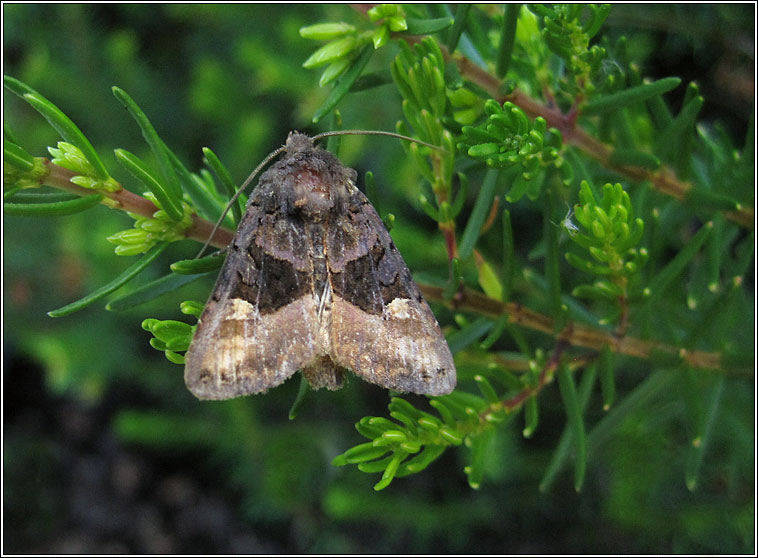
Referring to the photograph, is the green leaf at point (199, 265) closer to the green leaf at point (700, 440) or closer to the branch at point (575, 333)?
the branch at point (575, 333)

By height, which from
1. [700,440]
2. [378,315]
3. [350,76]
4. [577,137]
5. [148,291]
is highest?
[350,76]

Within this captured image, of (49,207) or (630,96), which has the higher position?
(630,96)

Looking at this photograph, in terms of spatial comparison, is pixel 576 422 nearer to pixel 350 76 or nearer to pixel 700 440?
pixel 700 440

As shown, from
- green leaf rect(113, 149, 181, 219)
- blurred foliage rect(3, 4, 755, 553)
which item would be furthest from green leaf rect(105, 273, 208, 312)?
green leaf rect(113, 149, 181, 219)

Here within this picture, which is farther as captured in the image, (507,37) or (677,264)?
(677,264)

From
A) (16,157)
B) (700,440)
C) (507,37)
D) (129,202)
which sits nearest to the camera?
(16,157)

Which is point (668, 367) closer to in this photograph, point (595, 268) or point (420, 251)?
point (595, 268)

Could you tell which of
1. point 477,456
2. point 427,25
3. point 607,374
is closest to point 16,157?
point 427,25

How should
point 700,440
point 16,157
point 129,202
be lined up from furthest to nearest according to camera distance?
point 700,440, point 129,202, point 16,157
